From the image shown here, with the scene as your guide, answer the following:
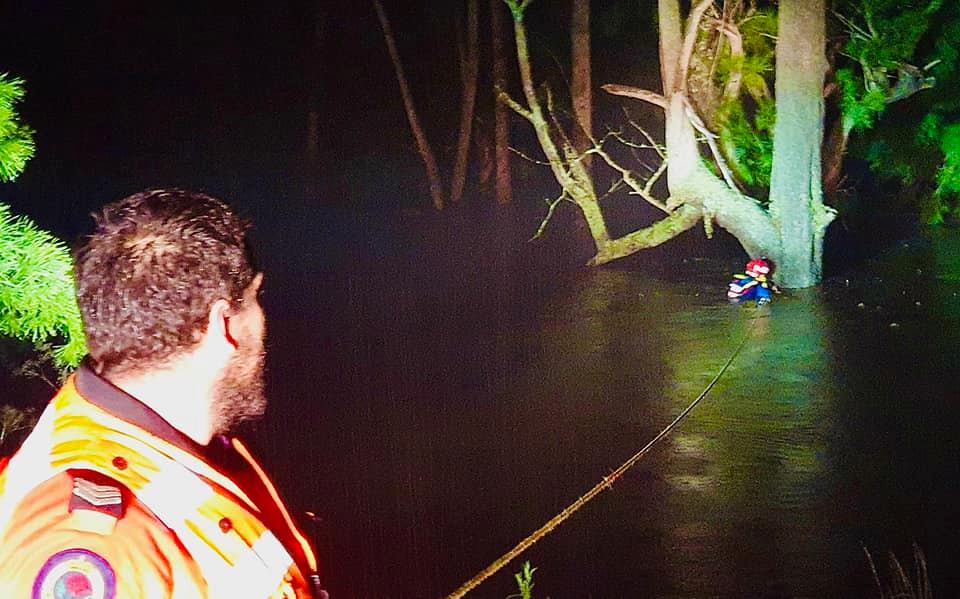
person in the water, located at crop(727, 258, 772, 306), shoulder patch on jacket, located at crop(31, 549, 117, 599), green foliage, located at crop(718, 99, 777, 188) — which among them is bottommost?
person in the water, located at crop(727, 258, 772, 306)

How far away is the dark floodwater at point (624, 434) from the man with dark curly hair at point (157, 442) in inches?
146

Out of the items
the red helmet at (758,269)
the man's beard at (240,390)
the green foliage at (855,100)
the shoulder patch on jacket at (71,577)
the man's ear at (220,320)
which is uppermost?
the green foliage at (855,100)

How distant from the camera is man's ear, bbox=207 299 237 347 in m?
1.93

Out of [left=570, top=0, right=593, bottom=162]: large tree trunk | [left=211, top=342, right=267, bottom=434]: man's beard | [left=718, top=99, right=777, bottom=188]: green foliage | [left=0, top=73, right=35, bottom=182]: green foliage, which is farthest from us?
[left=570, top=0, right=593, bottom=162]: large tree trunk

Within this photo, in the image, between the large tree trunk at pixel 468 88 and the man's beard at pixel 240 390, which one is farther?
the large tree trunk at pixel 468 88

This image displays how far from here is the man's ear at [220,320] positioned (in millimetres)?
1930

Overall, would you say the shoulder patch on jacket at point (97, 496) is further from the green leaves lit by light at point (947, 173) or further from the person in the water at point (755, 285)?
the green leaves lit by light at point (947, 173)

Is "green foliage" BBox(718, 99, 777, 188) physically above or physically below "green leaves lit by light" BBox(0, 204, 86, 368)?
above

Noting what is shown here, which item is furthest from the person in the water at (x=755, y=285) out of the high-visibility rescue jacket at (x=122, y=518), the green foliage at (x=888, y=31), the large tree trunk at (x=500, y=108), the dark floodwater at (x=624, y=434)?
the high-visibility rescue jacket at (x=122, y=518)

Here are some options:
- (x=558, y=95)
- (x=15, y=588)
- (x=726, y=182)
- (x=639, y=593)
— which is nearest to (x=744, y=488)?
(x=639, y=593)

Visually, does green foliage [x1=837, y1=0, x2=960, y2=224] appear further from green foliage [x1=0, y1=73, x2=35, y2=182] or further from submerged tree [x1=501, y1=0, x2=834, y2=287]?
green foliage [x1=0, y1=73, x2=35, y2=182]

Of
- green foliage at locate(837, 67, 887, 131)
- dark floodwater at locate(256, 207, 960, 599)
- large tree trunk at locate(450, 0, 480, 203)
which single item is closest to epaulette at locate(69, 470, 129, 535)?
dark floodwater at locate(256, 207, 960, 599)

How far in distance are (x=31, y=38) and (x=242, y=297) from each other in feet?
106

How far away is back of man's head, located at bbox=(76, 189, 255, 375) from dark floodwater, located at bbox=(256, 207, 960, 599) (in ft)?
12.5
